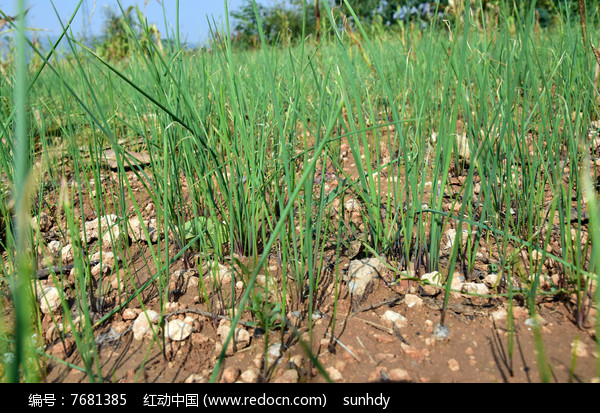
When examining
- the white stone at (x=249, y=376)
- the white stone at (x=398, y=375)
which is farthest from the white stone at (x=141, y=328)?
the white stone at (x=398, y=375)

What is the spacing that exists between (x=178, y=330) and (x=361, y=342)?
43 centimetres

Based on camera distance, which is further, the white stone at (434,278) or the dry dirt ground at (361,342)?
the white stone at (434,278)

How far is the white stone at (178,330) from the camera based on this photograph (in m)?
1.02

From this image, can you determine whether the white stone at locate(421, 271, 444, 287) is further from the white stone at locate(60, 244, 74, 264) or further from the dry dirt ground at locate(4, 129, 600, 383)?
the white stone at locate(60, 244, 74, 264)

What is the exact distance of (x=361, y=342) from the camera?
3.21 ft

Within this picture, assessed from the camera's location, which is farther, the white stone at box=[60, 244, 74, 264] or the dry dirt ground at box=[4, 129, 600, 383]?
the white stone at box=[60, 244, 74, 264]

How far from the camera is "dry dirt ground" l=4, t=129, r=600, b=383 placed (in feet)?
2.87

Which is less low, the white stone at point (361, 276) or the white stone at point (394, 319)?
the white stone at point (361, 276)

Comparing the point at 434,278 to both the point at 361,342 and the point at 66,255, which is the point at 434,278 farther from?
the point at 66,255

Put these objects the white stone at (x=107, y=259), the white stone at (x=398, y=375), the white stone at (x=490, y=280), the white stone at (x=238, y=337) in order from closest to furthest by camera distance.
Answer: the white stone at (x=398, y=375) → the white stone at (x=238, y=337) → the white stone at (x=490, y=280) → the white stone at (x=107, y=259)

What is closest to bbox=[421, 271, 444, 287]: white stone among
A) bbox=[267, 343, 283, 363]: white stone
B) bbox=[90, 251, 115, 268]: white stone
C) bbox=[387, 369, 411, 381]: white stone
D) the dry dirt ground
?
→ the dry dirt ground

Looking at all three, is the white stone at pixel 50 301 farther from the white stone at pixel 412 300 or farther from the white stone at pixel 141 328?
the white stone at pixel 412 300
